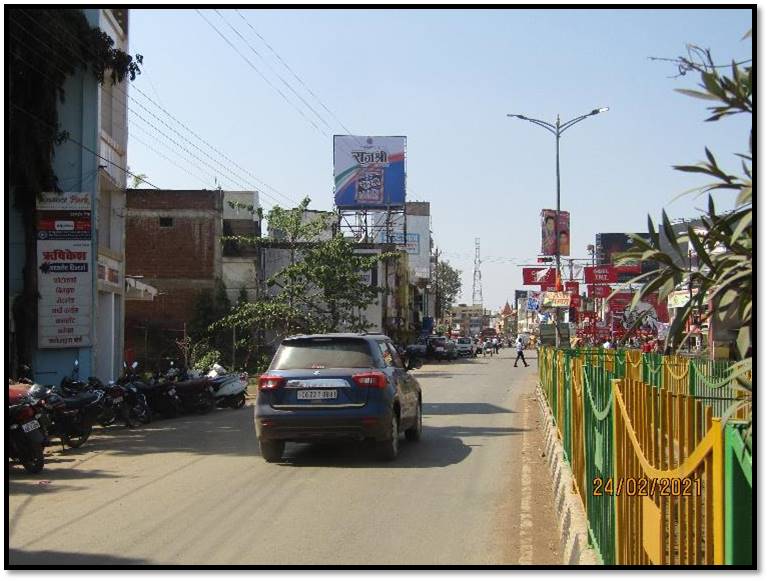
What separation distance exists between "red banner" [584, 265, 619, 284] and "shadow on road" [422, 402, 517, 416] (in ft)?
74.6

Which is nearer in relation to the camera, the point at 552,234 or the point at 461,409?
the point at 461,409

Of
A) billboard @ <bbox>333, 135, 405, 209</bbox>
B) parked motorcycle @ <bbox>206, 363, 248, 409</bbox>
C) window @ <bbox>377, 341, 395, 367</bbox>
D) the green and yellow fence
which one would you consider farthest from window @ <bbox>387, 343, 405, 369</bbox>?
billboard @ <bbox>333, 135, 405, 209</bbox>

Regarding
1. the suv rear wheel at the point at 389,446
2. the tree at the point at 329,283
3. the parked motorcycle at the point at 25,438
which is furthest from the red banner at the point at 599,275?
the parked motorcycle at the point at 25,438

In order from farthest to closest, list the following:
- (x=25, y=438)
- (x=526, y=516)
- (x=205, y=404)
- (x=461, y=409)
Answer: (x=461, y=409) < (x=205, y=404) < (x=25, y=438) < (x=526, y=516)

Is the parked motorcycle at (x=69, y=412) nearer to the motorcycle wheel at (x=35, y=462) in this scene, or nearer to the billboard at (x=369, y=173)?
the motorcycle wheel at (x=35, y=462)

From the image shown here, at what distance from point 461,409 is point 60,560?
568 inches

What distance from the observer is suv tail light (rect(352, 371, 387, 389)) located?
12.0 m

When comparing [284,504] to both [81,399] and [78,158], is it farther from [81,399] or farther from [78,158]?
[78,158]

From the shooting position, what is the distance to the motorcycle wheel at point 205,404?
19953 mm

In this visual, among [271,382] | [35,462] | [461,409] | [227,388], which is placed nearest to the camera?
[35,462]

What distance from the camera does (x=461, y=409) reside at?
68.3ft

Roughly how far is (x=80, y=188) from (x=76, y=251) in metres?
2.06

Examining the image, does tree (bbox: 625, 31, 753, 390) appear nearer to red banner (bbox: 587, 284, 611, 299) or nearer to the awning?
the awning
